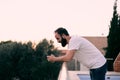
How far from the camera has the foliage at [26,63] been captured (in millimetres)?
34344

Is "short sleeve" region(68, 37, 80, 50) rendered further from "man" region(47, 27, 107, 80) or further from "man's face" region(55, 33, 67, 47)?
"man's face" region(55, 33, 67, 47)

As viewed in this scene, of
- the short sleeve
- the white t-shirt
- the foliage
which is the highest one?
the short sleeve

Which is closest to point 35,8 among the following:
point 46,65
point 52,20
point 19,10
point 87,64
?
point 52,20

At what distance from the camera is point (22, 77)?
35.3 meters

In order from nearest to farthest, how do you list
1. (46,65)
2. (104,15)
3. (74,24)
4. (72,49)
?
(72,49) < (104,15) < (74,24) < (46,65)

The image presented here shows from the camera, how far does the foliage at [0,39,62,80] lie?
34.3m

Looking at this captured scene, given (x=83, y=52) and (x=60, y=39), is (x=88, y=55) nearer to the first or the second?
(x=83, y=52)

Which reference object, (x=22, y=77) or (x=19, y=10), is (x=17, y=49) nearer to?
(x=22, y=77)

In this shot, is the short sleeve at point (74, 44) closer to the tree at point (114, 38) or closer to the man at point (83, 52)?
the man at point (83, 52)

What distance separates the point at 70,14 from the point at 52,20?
4.76 metres

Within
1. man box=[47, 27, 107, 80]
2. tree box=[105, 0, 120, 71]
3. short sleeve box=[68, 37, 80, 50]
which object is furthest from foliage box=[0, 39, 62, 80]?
short sleeve box=[68, 37, 80, 50]

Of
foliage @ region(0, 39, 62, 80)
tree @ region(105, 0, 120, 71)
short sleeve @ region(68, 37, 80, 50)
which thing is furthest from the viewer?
foliage @ region(0, 39, 62, 80)

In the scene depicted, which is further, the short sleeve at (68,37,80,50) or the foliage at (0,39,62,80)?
the foliage at (0,39,62,80)

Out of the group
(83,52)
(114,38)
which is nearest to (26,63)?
(114,38)
